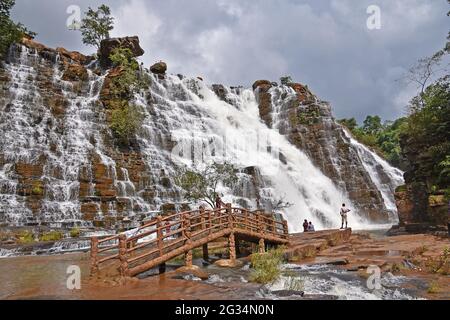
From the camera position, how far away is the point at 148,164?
32.4 meters

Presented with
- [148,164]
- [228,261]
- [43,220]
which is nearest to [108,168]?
[148,164]

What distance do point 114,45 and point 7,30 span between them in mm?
11701

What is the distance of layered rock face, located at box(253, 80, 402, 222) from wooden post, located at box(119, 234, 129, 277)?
31130 millimetres

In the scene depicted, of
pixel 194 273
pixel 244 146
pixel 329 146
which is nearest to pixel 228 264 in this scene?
pixel 194 273

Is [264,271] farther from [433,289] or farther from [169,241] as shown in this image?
[433,289]

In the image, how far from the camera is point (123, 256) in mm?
11156

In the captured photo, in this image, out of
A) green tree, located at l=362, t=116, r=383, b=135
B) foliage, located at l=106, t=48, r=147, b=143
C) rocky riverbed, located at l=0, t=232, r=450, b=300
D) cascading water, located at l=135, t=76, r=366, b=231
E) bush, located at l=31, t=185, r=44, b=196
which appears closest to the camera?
rocky riverbed, located at l=0, t=232, r=450, b=300

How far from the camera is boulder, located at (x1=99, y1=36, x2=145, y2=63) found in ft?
146

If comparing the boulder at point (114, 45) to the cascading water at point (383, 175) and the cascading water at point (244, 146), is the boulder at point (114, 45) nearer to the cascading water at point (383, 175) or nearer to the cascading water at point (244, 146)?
the cascading water at point (244, 146)

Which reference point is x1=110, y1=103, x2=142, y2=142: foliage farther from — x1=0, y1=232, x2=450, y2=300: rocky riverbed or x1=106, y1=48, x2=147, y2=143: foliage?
x1=0, y1=232, x2=450, y2=300: rocky riverbed

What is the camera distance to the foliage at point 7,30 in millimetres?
35000

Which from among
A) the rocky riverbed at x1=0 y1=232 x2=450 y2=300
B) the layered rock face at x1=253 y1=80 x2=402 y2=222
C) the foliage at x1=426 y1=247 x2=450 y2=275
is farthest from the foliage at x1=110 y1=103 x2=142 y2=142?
the foliage at x1=426 y1=247 x2=450 y2=275

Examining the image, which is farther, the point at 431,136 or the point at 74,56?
the point at 74,56
